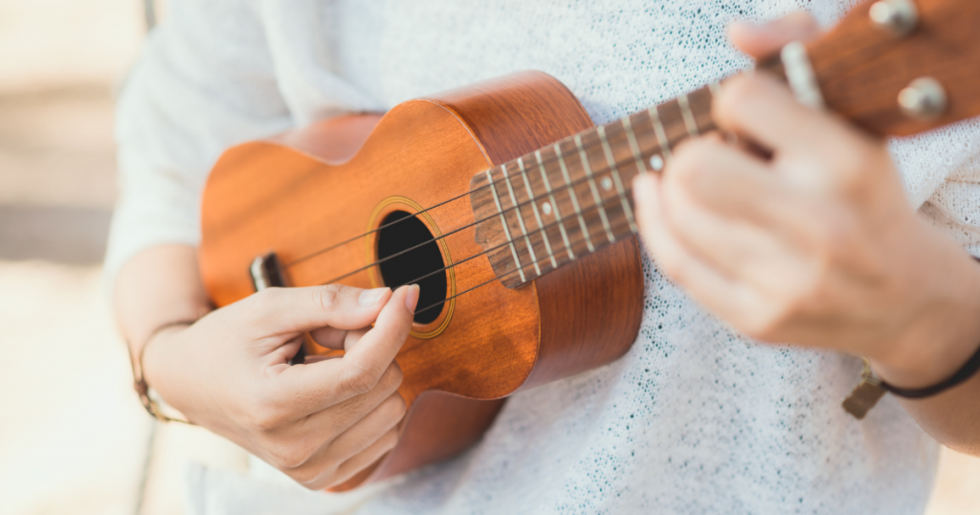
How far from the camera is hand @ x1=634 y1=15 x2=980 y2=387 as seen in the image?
30cm

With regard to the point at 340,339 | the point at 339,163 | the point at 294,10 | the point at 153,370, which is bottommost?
the point at 153,370

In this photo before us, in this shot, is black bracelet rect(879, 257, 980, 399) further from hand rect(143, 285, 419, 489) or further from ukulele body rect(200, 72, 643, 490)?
hand rect(143, 285, 419, 489)

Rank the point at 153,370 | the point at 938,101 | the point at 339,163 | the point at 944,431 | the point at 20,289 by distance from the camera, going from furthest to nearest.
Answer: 1. the point at 20,289
2. the point at 153,370
3. the point at 339,163
4. the point at 944,431
5. the point at 938,101

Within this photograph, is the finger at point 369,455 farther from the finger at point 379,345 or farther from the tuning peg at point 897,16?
the tuning peg at point 897,16

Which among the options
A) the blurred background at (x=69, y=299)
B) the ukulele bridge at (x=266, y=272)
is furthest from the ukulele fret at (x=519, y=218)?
the blurred background at (x=69, y=299)

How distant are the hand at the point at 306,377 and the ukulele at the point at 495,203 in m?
0.06

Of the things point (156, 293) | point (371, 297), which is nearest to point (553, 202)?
point (371, 297)

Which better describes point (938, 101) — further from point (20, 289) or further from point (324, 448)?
point (20, 289)

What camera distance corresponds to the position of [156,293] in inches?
35.4

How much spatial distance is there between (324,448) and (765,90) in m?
0.57

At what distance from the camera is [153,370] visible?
0.83 metres

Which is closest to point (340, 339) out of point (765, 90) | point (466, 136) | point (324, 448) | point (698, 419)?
point (324, 448)

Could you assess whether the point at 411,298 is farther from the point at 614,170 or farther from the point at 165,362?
the point at 165,362

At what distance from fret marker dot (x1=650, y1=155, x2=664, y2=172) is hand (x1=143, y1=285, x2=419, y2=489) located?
0.28 meters
